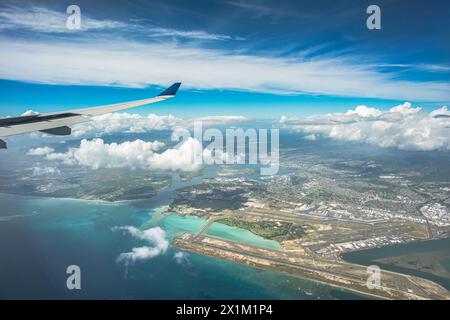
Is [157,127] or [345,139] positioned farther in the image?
[345,139]

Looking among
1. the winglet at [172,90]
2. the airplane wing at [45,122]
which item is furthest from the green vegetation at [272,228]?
the airplane wing at [45,122]

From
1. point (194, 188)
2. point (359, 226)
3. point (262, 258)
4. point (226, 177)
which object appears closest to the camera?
point (262, 258)

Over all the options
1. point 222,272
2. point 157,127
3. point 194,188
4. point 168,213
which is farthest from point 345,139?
point 222,272

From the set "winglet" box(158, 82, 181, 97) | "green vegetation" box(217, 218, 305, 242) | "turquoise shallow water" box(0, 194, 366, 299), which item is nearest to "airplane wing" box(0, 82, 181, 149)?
"winglet" box(158, 82, 181, 97)

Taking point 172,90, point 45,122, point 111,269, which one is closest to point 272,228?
point 111,269

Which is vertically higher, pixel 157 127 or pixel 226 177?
pixel 157 127

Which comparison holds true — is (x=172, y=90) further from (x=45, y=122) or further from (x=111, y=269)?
(x=111, y=269)

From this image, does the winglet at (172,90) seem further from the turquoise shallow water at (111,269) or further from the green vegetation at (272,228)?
the green vegetation at (272,228)

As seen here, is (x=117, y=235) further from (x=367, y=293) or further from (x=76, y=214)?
(x=367, y=293)
